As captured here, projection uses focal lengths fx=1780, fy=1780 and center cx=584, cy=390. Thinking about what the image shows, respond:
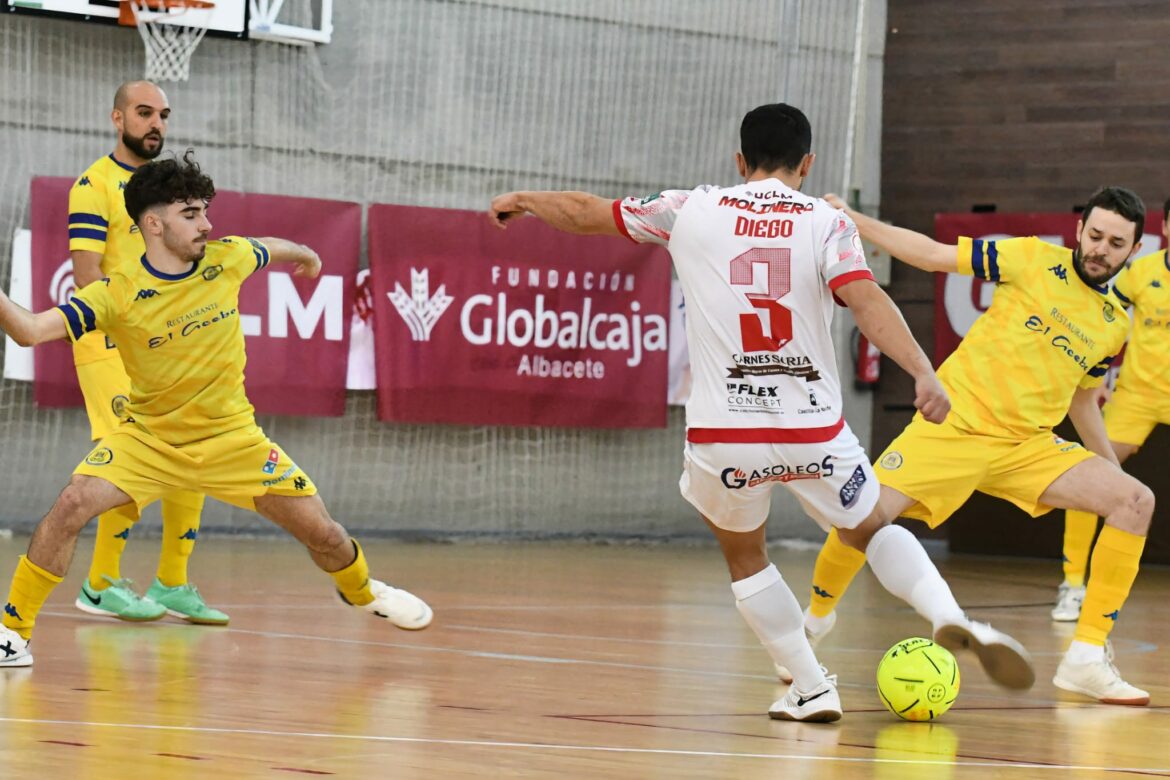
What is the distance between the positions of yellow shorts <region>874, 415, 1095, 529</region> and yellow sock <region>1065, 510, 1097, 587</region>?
3.06 meters

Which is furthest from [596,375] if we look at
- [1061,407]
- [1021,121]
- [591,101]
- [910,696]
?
[910,696]

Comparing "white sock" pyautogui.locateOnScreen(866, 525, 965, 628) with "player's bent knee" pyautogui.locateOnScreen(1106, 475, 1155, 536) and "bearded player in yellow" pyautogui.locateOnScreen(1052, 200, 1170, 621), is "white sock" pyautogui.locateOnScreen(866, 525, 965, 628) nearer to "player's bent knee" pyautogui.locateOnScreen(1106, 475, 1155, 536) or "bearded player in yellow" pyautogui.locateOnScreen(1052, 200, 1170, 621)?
"player's bent knee" pyautogui.locateOnScreen(1106, 475, 1155, 536)

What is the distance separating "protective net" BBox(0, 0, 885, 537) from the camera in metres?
11.5

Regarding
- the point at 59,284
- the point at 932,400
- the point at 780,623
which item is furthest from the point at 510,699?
the point at 59,284

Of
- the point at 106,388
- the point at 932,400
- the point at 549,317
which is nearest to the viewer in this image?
the point at 932,400

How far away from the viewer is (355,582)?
626 cm

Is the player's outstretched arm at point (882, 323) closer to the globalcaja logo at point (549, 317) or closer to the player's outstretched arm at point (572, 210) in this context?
the player's outstretched arm at point (572, 210)

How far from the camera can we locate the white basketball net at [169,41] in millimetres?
11359

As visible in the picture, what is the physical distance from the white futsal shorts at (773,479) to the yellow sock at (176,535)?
2.81 metres

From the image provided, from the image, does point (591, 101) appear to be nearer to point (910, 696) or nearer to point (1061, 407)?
point (1061, 407)

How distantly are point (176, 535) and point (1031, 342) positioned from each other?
335 centimetres

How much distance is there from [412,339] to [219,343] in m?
6.28

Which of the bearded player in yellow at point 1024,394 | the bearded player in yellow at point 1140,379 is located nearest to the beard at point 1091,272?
the bearded player in yellow at point 1024,394

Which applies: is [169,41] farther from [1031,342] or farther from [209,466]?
A: [1031,342]
